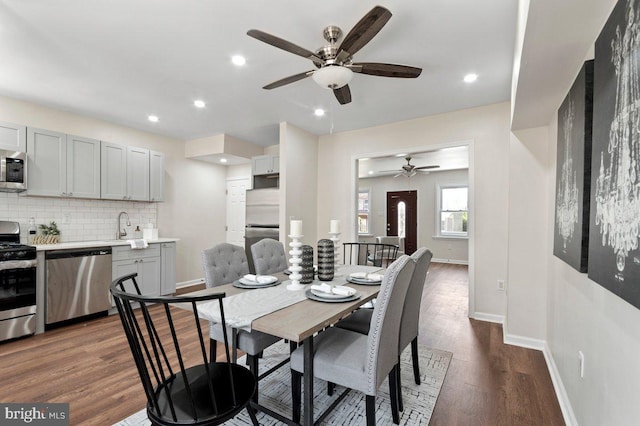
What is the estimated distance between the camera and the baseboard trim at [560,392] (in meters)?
1.79

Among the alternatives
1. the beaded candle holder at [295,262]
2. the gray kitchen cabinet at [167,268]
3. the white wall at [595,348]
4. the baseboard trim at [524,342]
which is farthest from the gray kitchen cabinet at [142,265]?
the white wall at [595,348]

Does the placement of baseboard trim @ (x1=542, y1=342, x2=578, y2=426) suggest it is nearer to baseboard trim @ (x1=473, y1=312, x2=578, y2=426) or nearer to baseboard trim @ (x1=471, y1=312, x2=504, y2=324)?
baseboard trim @ (x1=473, y1=312, x2=578, y2=426)

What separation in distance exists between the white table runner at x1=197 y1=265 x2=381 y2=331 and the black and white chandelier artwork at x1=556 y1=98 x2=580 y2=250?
1705mm

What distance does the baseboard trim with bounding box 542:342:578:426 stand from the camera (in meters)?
1.79

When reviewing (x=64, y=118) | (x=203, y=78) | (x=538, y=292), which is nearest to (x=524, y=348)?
(x=538, y=292)

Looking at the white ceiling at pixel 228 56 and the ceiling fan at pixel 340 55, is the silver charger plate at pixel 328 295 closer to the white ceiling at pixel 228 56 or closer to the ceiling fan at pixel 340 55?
the ceiling fan at pixel 340 55

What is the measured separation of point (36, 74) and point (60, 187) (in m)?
1.36

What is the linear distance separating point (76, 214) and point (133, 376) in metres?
2.84

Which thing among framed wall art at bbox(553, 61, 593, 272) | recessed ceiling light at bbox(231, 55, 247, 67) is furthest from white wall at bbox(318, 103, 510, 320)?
recessed ceiling light at bbox(231, 55, 247, 67)

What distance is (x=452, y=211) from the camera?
26.9 feet

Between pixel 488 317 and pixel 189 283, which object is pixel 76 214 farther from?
pixel 488 317

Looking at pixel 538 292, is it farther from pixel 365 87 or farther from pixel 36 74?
pixel 36 74
